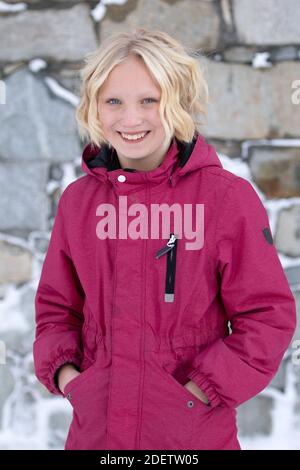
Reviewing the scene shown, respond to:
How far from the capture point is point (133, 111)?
4.78 feet

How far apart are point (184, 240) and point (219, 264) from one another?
0.31 feet

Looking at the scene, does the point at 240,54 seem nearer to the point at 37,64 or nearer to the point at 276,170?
the point at 276,170

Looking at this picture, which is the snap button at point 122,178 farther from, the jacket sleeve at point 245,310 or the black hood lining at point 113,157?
the jacket sleeve at point 245,310

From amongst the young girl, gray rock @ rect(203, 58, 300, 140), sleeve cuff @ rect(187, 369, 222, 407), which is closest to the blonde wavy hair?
the young girl

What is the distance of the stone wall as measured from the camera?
2.39m

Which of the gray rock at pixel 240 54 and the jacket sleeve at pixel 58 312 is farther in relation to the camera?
the gray rock at pixel 240 54

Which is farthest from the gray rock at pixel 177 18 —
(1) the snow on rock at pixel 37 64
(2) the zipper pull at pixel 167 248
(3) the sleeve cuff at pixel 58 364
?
(3) the sleeve cuff at pixel 58 364

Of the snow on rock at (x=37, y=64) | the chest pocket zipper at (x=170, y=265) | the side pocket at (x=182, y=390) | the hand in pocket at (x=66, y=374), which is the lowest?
the hand in pocket at (x=66, y=374)

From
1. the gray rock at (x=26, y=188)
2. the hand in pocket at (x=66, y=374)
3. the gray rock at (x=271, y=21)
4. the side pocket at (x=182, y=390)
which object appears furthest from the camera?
the gray rock at (x=26, y=188)

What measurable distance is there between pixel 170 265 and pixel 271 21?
52.6 inches

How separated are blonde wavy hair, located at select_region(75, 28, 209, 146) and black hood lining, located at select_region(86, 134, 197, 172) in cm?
2

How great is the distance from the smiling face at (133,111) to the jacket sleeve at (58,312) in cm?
25

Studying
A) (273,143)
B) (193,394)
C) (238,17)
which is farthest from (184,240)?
(238,17)

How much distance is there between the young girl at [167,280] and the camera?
4.66 feet
